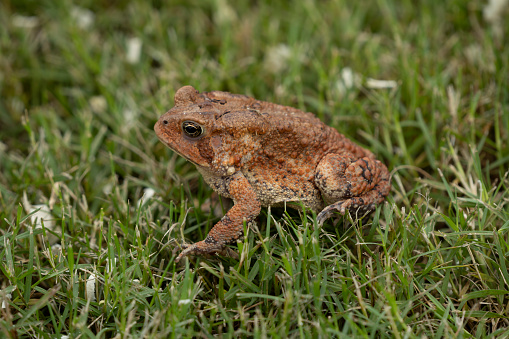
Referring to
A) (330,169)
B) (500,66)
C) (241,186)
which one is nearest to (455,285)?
(330,169)

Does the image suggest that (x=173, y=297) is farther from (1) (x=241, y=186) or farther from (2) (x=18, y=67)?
(2) (x=18, y=67)

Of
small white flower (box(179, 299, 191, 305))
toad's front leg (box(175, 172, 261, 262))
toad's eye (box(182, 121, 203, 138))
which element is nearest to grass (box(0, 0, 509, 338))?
small white flower (box(179, 299, 191, 305))

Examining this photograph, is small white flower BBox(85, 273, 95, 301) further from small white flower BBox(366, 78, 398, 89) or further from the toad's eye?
small white flower BBox(366, 78, 398, 89)

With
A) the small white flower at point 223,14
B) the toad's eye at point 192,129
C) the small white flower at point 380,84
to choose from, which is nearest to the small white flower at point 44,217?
the toad's eye at point 192,129

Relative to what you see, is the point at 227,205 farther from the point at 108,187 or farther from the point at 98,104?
the point at 98,104

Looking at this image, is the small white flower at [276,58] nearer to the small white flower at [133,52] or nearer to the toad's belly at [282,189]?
the small white flower at [133,52]

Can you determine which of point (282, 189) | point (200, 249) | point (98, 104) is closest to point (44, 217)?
point (200, 249)

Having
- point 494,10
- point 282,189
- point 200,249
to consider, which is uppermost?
point 494,10
